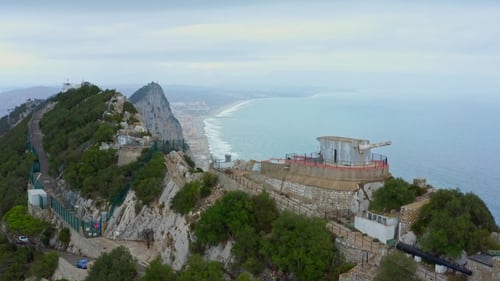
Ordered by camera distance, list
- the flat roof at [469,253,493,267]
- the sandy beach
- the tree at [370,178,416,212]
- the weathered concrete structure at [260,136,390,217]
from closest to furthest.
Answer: the flat roof at [469,253,493,267], the tree at [370,178,416,212], the weathered concrete structure at [260,136,390,217], the sandy beach

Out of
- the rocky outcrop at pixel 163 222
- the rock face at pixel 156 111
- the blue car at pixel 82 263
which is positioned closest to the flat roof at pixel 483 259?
the rocky outcrop at pixel 163 222

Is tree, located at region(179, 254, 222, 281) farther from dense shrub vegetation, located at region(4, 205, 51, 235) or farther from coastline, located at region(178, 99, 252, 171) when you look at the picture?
coastline, located at region(178, 99, 252, 171)

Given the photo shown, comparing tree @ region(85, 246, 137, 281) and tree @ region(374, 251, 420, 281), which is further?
tree @ region(85, 246, 137, 281)

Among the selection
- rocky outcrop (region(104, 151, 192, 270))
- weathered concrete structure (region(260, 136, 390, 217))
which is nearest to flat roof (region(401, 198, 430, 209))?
weathered concrete structure (region(260, 136, 390, 217))

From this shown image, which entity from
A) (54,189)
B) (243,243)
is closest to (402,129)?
(54,189)

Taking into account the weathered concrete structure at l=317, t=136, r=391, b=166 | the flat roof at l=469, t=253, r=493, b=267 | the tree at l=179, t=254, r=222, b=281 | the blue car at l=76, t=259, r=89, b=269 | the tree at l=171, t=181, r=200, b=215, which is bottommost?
the blue car at l=76, t=259, r=89, b=269

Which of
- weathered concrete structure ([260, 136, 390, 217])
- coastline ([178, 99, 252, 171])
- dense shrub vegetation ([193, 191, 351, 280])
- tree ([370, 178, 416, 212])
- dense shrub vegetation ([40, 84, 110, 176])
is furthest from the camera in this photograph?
coastline ([178, 99, 252, 171])

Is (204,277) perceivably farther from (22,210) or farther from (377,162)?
(22,210)
